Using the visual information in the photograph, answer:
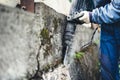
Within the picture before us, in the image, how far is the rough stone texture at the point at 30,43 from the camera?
7.74ft

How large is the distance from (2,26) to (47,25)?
41.6 inches

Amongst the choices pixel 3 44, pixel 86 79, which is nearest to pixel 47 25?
pixel 3 44

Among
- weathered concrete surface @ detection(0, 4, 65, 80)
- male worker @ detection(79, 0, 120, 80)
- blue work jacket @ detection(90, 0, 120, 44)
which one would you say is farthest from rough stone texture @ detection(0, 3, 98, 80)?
blue work jacket @ detection(90, 0, 120, 44)

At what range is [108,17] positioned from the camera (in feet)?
10.8

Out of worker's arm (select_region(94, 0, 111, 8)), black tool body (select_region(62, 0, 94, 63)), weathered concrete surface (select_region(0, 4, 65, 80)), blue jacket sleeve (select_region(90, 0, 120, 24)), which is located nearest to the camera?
weathered concrete surface (select_region(0, 4, 65, 80))

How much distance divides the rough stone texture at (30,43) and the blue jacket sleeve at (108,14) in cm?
57

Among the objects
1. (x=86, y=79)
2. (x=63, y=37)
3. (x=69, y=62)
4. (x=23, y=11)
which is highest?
(x=23, y=11)

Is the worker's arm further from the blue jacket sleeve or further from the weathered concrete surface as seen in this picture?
the weathered concrete surface

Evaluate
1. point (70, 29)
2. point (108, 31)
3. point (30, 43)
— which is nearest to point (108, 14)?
point (108, 31)

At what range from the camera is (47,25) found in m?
3.27

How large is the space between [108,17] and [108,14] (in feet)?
0.13

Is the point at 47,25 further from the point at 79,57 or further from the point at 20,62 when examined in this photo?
the point at 79,57

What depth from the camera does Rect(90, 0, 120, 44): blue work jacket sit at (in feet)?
10.6

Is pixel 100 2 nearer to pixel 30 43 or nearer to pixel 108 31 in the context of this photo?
pixel 108 31
